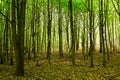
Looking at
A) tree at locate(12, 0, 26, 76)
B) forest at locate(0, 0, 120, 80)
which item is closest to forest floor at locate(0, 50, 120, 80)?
forest at locate(0, 0, 120, 80)

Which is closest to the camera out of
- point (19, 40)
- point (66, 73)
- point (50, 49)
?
point (19, 40)

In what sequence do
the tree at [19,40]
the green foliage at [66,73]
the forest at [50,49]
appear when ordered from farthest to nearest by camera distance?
1. the forest at [50,49]
2. the tree at [19,40]
3. the green foliage at [66,73]

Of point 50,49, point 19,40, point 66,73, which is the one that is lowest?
point 66,73

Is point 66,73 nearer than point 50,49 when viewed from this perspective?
Yes

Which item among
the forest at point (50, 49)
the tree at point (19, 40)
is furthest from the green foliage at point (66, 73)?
the tree at point (19, 40)

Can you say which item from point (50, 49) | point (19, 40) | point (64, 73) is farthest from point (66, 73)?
point (50, 49)

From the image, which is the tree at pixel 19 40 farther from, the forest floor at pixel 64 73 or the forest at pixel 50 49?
the forest floor at pixel 64 73

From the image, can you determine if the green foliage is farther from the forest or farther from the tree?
the tree

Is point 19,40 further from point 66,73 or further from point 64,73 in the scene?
point 66,73

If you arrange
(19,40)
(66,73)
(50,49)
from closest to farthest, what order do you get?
(19,40), (66,73), (50,49)

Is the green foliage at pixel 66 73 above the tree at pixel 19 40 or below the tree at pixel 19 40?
below

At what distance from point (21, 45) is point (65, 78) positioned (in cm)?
379

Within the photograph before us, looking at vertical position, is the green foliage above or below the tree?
below

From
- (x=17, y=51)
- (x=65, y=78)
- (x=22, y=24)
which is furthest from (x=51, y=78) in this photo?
(x=22, y=24)
